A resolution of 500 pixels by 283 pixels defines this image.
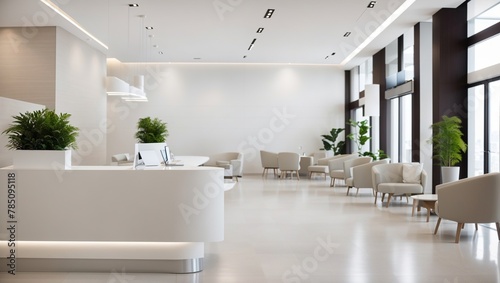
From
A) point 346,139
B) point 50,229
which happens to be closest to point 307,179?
point 346,139

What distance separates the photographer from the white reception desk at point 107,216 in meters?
4.90

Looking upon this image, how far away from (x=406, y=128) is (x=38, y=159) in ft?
33.9

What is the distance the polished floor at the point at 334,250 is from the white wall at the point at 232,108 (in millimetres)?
8870

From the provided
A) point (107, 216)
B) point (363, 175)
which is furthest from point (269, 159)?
point (107, 216)

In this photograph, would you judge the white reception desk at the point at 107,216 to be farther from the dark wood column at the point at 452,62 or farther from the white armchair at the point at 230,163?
the white armchair at the point at 230,163

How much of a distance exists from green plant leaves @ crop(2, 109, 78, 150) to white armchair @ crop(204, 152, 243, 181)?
10093 millimetres

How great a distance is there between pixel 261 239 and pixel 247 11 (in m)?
5.86

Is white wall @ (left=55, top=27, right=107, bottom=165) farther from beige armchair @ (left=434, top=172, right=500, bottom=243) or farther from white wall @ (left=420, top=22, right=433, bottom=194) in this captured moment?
beige armchair @ (left=434, top=172, right=500, bottom=243)

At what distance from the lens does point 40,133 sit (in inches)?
200

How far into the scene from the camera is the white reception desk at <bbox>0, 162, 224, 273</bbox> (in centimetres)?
490

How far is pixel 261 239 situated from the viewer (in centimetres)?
671

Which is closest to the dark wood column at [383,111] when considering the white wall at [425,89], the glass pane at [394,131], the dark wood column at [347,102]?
the glass pane at [394,131]

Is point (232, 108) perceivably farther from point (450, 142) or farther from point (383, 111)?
point (450, 142)

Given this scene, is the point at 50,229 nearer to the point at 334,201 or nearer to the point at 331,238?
the point at 331,238
